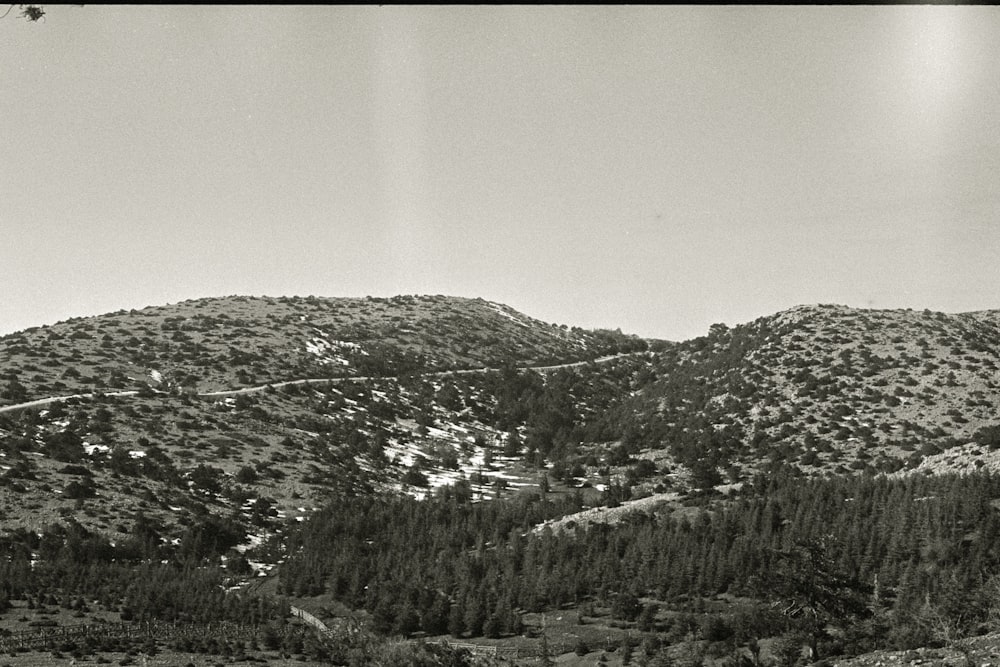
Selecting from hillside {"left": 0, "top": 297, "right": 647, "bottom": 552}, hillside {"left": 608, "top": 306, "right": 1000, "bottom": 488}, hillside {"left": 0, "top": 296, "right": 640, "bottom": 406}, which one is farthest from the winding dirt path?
hillside {"left": 608, "top": 306, "right": 1000, "bottom": 488}

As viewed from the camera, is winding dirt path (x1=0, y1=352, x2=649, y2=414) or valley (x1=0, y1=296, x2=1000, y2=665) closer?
valley (x1=0, y1=296, x2=1000, y2=665)

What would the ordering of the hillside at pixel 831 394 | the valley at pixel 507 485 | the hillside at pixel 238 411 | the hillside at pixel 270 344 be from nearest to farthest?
the valley at pixel 507 485 → the hillside at pixel 238 411 → the hillside at pixel 831 394 → the hillside at pixel 270 344

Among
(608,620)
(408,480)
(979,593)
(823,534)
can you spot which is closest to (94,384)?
(408,480)

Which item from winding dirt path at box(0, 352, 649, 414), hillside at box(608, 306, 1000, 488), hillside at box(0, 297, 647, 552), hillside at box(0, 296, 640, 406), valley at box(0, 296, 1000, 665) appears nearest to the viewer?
valley at box(0, 296, 1000, 665)

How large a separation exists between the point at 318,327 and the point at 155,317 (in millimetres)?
20249

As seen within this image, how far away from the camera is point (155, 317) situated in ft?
360

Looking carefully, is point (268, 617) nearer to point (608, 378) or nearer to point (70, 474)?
point (70, 474)

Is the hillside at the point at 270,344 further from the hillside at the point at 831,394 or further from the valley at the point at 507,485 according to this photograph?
the hillside at the point at 831,394

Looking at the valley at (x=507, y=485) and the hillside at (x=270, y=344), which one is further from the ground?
the hillside at (x=270, y=344)

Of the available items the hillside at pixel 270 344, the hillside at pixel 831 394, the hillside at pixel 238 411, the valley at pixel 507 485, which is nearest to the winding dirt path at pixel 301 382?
the hillside at pixel 238 411

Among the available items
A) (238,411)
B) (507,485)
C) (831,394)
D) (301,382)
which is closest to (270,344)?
(301,382)

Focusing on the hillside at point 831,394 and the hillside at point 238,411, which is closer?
the hillside at point 238,411

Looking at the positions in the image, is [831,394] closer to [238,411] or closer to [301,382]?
[301,382]

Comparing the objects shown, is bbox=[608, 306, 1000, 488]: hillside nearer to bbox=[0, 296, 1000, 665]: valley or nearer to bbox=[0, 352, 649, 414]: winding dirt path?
bbox=[0, 296, 1000, 665]: valley
